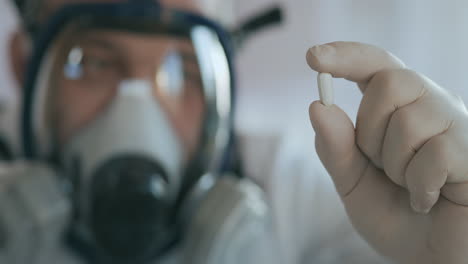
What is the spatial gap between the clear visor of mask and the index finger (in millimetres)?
453

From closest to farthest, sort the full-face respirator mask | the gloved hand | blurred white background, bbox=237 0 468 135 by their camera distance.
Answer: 1. the gloved hand
2. blurred white background, bbox=237 0 468 135
3. the full-face respirator mask

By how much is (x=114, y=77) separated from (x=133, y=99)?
0.06 metres

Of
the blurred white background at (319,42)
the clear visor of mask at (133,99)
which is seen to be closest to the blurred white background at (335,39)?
the blurred white background at (319,42)

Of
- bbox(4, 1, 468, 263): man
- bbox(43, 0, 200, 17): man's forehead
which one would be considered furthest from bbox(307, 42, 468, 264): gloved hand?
bbox(43, 0, 200, 17): man's forehead

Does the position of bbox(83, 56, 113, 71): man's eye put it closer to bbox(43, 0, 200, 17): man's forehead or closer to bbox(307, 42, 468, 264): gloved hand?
bbox(43, 0, 200, 17): man's forehead

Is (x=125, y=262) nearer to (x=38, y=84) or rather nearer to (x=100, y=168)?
(x=100, y=168)

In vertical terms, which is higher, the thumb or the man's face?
the thumb

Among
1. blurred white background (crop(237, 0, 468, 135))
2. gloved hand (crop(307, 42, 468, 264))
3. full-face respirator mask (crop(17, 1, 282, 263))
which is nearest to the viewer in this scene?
gloved hand (crop(307, 42, 468, 264))

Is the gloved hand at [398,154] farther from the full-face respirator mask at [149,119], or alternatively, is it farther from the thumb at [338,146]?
the full-face respirator mask at [149,119]

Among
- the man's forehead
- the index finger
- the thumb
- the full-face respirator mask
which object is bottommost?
the full-face respirator mask

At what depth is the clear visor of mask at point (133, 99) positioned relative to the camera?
73 centimetres

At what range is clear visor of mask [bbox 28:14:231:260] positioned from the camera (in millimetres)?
729

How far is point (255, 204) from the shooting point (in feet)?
2.40

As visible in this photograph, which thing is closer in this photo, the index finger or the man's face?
the index finger
